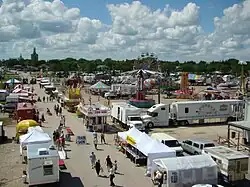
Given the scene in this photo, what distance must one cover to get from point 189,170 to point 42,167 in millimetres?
7447

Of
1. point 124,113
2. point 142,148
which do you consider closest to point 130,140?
point 142,148

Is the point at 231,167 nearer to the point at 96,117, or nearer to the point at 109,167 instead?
the point at 109,167

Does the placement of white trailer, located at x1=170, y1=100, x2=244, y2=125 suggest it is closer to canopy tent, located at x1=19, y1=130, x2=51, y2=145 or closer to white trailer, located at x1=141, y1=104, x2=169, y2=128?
white trailer, located at x1=141, y1=104, x2=169, y2=128

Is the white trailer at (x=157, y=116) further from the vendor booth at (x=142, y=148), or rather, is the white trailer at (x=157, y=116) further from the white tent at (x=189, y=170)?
the white tent at (x=189, y=170)

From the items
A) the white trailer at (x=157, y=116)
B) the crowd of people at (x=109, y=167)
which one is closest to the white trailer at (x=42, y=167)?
the crowd of people at (x=109, y=167)

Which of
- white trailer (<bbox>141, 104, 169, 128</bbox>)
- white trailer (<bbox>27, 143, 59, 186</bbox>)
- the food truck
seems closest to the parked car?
white trailer (<bbox>141, 104, 169, 128</bbox>)

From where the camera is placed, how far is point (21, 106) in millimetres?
35438

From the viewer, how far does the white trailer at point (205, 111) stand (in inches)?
1401

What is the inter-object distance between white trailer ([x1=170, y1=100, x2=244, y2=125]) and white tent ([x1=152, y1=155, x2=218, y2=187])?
1871 centimetres

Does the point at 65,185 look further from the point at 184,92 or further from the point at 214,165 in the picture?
the point at 184,92

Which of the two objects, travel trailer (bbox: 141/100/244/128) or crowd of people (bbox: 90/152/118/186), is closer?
crowd of people (bbox: 90/152/118/186)

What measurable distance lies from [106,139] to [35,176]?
1247 centimetres

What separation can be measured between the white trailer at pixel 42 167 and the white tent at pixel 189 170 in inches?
214

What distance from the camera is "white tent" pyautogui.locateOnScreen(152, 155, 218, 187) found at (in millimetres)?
15906
